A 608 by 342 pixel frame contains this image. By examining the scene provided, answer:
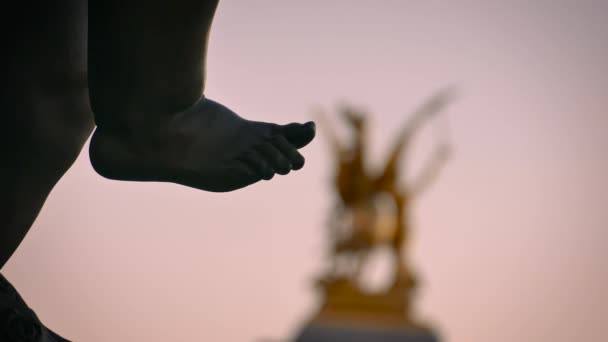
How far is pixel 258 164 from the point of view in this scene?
1405 millimetres

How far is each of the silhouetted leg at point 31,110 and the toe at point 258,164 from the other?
227 mm

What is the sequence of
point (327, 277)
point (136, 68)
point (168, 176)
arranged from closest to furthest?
1. point (136, 68)
2. point (168, 176)
3. point (327, 277)

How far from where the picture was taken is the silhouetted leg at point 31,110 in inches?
52.3

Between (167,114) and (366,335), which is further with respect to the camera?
(366,335)

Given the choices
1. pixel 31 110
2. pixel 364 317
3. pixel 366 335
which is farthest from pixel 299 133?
pixel 364 317

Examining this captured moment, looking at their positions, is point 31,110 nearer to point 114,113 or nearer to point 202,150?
point 114,113

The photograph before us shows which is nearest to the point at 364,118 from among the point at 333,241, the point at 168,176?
the point at 333,241

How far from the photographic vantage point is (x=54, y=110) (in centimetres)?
138

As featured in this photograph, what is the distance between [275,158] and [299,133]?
43 mm

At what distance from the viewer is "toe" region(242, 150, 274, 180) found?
140 cm

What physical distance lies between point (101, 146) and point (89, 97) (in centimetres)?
6

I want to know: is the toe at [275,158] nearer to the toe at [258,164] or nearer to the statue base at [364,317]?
the toe at [258,164]

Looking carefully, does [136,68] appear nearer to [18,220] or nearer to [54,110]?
[54,110]

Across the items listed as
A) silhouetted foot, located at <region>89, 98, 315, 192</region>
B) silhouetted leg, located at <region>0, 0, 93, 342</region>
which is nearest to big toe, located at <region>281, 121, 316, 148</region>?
silhouetted foot, located at <region>89, 98, 315, 192</region>
